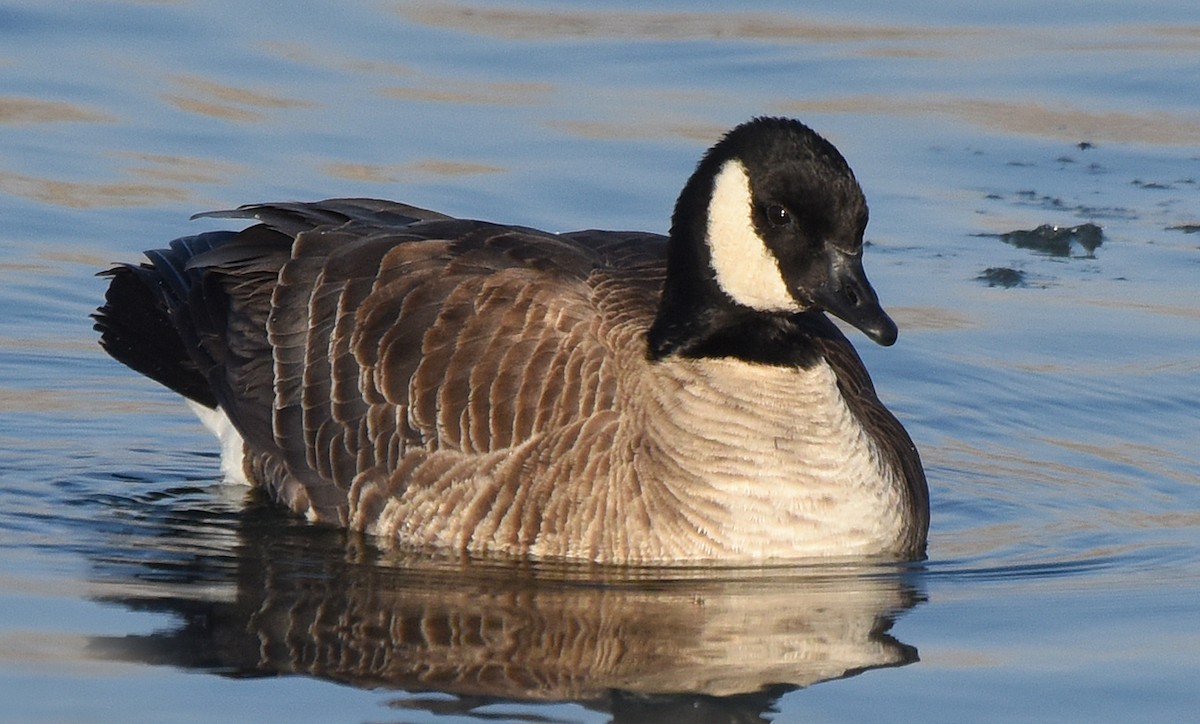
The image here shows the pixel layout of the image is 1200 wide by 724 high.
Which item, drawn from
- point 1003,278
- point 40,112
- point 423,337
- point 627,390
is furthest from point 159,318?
point 40,112

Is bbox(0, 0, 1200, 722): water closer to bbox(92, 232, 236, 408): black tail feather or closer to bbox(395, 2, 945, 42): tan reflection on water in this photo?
bbox(395, 2, 945, 42): tan reflection on water

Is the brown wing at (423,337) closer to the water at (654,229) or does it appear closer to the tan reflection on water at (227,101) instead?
the water at (654,229)

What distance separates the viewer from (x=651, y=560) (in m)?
9.53

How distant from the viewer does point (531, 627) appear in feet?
28.5

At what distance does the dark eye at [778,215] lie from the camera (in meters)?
9.24

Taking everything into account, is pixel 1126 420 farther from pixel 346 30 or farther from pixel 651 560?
pixel 346 30

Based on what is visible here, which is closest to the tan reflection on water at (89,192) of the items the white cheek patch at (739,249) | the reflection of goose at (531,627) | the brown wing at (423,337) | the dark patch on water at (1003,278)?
the brown wing at (423,337)

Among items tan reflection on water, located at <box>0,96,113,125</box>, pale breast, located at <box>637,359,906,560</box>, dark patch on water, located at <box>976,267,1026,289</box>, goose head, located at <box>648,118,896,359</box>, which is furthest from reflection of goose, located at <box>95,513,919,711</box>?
tan reflection on water, located at <box>0,96,113,125</box>

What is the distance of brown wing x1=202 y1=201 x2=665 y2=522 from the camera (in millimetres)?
9703

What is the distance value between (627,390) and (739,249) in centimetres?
82

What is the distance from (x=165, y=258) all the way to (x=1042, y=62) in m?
8.62

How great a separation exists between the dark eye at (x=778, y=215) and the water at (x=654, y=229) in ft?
4.71

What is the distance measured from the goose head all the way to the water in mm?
1098

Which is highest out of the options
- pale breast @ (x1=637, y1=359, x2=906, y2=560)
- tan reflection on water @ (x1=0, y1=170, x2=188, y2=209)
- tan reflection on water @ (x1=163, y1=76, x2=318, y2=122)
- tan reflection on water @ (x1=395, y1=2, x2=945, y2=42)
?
tan reflection on water @ (x1=395, y1=2, x2=945, y2=42)
